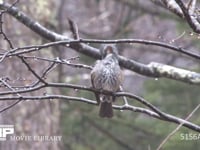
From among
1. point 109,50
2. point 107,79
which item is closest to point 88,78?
point 109,50

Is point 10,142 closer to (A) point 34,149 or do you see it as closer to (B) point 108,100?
Answer: (A) point 34,149

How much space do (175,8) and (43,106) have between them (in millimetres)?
2546

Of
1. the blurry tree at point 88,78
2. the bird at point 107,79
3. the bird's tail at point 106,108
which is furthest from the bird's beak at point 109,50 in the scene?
the bird's tail at point 106,108

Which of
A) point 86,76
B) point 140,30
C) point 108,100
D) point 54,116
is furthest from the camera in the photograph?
point 140,30

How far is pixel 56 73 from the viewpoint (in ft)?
17.6

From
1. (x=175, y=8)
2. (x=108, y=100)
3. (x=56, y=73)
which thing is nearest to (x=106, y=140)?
(x=56, y=73)

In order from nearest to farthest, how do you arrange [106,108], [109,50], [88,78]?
[106,108] < [109,50] < [88,78]

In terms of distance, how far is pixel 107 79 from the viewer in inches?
127

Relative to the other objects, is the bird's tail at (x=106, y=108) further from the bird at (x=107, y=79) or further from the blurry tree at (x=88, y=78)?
the blurry tree at (x=88, y=78)

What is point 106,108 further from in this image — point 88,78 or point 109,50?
point 88,78

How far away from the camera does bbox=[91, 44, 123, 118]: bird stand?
3.19m

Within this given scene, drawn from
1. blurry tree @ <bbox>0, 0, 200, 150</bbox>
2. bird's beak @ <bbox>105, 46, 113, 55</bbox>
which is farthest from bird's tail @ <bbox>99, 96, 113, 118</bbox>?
bird's beak @ <bbox>105, 46, 113, 55</bbox>

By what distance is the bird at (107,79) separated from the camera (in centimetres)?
319

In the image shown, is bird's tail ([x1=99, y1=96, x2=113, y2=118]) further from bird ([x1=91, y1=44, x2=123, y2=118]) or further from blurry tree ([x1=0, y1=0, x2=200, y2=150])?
blurry tree ([x1=0, y1=0, x2=200, y2=150])
